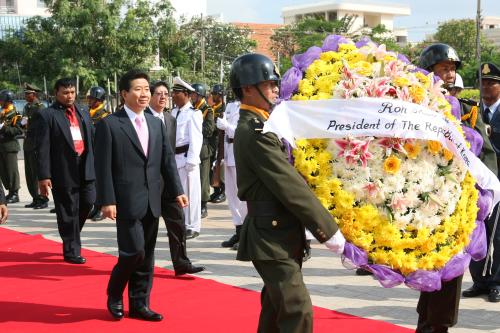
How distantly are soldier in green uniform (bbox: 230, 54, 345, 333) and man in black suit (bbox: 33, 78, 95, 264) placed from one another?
4029mm

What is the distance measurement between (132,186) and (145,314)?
39.4 inches

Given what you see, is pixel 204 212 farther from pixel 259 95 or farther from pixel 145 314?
pixel 259 95

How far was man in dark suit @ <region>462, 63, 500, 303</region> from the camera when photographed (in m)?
6.09

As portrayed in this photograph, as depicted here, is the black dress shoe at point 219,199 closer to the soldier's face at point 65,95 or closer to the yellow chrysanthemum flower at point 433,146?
the soldier's face at point 65,95

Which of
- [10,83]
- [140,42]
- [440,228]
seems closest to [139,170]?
[440,228]

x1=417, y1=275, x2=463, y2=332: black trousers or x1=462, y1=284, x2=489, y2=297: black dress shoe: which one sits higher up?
x1=417, y1=275, x2=463, y2=332: black trousers

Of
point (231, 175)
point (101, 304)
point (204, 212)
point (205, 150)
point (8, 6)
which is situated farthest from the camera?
point (8, 6)

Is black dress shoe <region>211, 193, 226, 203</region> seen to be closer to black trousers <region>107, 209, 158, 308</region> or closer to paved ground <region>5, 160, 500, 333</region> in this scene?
paved ground <region>5, 160, 500, 333</region>

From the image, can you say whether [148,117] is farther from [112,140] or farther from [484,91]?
[484,91]

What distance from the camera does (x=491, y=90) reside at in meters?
6.36

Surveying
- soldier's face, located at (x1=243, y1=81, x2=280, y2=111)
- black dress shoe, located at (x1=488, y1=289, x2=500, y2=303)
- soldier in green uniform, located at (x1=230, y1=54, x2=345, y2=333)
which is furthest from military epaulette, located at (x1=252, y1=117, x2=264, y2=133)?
black dress shoe, located at (x1=488, y1=289, x2=500, y2=303)

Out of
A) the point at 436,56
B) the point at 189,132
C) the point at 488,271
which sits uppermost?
the point at 436,56

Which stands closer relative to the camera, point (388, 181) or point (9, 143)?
point (388, 181)

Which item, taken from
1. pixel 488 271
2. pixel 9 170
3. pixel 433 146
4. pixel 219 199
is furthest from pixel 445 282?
pixel 9 170
